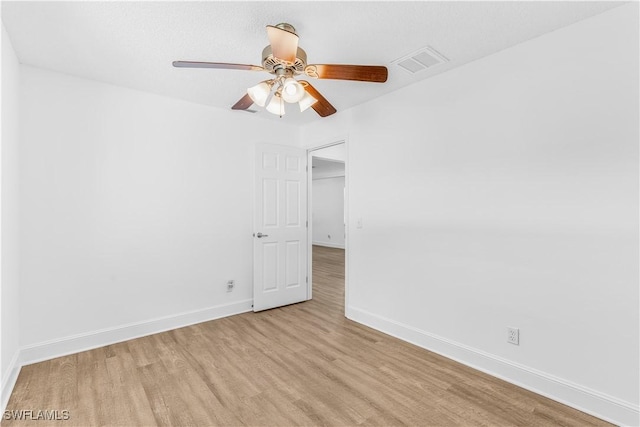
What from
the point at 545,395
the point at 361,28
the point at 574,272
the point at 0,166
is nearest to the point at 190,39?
the point at 361,28

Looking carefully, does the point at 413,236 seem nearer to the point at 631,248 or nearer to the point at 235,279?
the point at 631,248

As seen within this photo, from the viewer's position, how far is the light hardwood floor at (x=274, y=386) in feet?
6.37

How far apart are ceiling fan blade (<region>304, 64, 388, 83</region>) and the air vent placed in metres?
0.66

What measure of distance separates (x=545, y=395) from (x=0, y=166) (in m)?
4.01

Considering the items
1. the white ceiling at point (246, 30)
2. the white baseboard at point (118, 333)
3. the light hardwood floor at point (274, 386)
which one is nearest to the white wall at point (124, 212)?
the white baseboard at point (118, 333)

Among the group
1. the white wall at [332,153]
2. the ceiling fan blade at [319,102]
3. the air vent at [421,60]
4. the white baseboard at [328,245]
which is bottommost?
the white baseboard at [328,245]

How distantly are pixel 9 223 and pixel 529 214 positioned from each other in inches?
150

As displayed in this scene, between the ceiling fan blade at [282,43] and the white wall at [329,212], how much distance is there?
790 centimetres

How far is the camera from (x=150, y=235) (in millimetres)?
3287

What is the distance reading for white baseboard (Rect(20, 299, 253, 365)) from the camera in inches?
104

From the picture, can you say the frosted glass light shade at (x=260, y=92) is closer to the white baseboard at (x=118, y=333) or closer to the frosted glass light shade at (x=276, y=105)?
the frosted glass light shade at (x=276, y=105)

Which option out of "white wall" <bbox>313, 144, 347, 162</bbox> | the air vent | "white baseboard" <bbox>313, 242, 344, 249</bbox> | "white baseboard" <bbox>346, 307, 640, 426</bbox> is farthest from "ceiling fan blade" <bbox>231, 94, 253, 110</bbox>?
"white baseboard" <bbox>313, 242, 344, 249</bbox>

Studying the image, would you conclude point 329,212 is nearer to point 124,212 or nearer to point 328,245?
point 328,245

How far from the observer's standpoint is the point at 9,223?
2.28 metres
